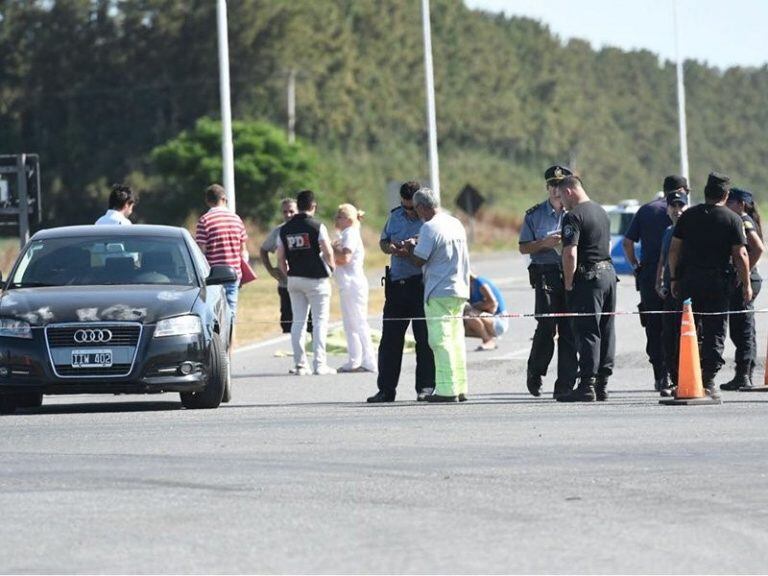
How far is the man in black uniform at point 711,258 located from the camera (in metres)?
15.9

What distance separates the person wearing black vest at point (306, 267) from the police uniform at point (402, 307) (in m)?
3.09

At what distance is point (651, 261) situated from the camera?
56.2ft

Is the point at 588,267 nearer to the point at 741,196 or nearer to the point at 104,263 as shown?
the point at 741,196

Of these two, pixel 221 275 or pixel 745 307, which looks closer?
pixel 221 275

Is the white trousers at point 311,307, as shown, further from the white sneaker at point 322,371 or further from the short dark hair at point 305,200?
the short dark hair at point 305,200

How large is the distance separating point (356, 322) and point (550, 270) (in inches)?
169

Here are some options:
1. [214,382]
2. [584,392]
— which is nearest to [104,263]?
[214,382]

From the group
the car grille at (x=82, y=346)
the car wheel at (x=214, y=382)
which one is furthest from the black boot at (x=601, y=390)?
the car grille at (x=82, y=346)

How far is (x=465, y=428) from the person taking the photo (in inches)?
543

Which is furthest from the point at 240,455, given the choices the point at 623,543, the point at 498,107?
the point at 498,107

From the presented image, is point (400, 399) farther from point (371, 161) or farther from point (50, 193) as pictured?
point (371, 161)

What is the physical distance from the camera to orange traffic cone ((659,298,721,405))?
15336mm

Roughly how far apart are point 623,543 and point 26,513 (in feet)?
10.0

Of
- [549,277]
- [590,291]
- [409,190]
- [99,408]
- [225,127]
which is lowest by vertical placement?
[99,408]
